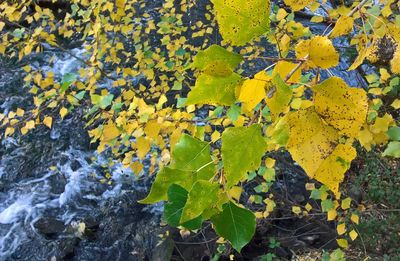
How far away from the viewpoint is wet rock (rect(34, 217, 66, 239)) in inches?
139

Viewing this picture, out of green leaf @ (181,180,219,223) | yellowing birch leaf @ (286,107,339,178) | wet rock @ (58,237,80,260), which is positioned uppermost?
yellowing birch leaf @ (286,107,339,178)

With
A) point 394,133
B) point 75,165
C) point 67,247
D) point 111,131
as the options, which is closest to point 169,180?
point 394,133

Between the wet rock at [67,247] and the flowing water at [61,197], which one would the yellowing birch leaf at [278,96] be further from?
the wet rock at [67,247]

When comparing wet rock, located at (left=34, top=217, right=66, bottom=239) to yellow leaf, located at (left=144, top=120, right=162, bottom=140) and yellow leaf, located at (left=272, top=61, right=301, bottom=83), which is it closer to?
yellow leaf, located at (left=144, top=120, right=162, bottom=140)

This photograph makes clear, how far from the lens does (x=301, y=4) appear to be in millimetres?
494

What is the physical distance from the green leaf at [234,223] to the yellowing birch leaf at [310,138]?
0.07 metres

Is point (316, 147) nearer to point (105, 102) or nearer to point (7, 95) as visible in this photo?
point (105, 102)

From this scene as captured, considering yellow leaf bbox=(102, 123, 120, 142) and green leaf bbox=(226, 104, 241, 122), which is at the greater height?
green leaf bbox=(226, 104, 241, 122)

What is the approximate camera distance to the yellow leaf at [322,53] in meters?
0.36

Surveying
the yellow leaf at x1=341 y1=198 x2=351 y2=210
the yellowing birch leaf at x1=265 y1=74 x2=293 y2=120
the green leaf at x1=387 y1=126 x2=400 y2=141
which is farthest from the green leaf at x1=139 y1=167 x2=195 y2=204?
the yellow leaf at x1=341 y1=198 x2=351 y2=210

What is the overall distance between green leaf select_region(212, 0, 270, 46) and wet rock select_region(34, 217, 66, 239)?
3.49 m

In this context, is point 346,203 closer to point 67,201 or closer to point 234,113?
point 234,113

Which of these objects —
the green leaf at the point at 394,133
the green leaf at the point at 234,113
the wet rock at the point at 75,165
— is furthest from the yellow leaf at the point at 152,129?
the wet rock at the point at 75,165

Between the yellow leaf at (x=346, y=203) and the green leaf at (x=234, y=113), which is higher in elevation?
the green leaf at (x=234, y=113)
